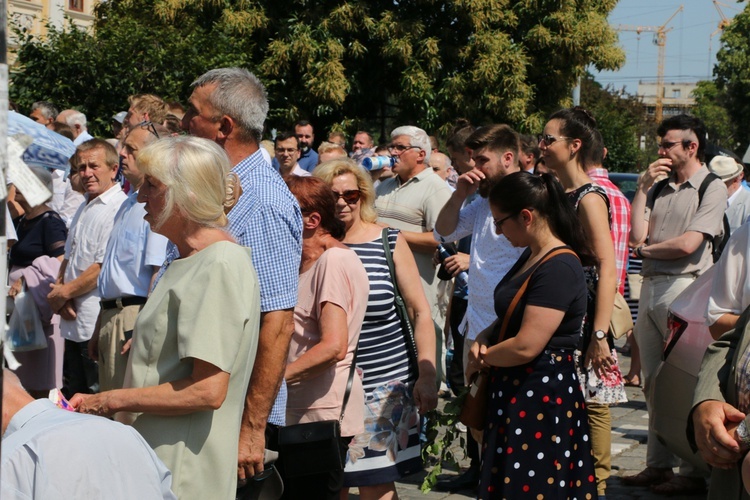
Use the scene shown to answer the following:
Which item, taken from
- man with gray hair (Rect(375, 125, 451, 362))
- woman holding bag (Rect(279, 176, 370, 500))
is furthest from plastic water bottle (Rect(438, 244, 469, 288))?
woman holding bag (Rect(279, 176, 370, 500))

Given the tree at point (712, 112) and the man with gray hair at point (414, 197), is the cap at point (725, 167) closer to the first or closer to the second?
the man with gray hair at point (414, 197)

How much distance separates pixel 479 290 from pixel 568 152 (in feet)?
2.70

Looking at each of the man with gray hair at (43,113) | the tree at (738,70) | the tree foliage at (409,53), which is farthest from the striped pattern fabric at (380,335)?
the tree at (738,70)

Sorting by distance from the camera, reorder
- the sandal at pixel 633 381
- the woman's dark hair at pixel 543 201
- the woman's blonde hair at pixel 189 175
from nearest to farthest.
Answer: the woman's blonde hair at pixel 189 175 → the woman's dark hair at pixel 543 201 → the sandal at pixel 633 381

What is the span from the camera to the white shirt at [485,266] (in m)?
5.02

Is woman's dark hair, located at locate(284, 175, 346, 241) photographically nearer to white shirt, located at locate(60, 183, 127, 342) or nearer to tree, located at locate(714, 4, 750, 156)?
white shirt, located at locate(60, 183, 127, 342)

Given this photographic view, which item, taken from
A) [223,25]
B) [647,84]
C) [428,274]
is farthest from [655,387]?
[647,84]

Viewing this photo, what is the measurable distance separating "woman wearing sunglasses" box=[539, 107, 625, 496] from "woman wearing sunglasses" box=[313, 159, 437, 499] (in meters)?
0.83

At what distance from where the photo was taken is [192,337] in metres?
2.89

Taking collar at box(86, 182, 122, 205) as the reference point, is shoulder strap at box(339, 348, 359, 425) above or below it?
below

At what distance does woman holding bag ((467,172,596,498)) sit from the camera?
4031mm

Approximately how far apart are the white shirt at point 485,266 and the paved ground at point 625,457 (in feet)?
3.96

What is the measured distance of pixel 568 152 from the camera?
5098 millimetres

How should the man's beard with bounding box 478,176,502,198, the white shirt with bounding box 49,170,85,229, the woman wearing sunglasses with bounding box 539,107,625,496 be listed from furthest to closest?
the white shirt with bounding box 49,170,85,229, the man's beard with bounding box 478,176,502,198, the woman wearing sunglasses with bounding box 539,107,625,496
